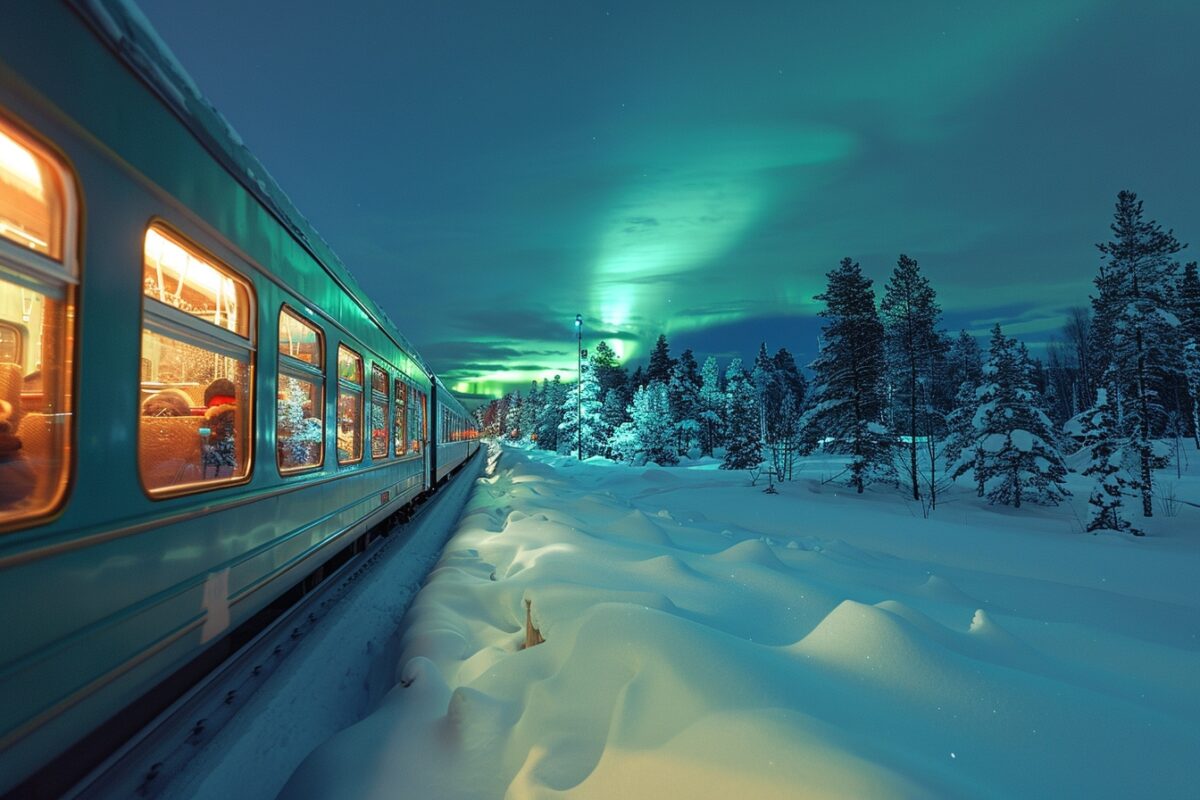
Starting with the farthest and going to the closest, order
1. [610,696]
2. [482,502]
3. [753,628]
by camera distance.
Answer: [482,502] → [753,628] → [610,696]

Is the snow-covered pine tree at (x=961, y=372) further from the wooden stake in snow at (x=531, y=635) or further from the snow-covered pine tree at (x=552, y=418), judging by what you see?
the snow-covered pine tree at (x=552, y=418)

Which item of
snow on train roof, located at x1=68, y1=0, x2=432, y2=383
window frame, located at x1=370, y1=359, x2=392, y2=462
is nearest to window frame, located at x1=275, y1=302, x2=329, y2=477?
snow on train roof, located at x1=68, y1=0, x2=432, y2=383

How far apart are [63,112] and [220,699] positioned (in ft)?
11.0

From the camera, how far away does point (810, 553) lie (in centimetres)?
666

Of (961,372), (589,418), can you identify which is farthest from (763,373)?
(589,418)

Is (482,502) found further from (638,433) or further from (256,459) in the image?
(638,433)

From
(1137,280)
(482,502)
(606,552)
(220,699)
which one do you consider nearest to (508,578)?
(606,552)

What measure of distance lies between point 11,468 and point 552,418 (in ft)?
229

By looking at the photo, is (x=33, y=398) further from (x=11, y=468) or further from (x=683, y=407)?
(x=683, y=407)

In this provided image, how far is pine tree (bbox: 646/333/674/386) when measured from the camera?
184 ft

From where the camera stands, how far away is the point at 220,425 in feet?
12.2

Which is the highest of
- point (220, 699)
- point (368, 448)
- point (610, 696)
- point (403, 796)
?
point (368, 448)

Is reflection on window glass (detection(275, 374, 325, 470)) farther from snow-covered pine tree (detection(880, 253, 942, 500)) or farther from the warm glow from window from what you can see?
snow-covered pine tree (detection(880, 253, 942, 500))

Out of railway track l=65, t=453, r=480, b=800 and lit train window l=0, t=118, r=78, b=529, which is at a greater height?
lit train window l=0, t=118, r=78, b=529
